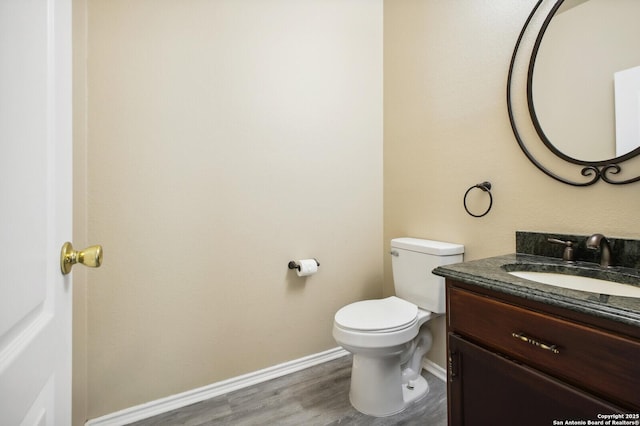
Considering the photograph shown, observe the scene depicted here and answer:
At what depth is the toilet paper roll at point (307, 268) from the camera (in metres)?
1.76

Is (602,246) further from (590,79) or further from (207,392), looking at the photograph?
(207,392)

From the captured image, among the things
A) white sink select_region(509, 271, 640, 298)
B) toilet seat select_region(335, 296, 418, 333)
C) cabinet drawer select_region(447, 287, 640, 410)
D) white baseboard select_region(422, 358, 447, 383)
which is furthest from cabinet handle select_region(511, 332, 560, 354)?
white baseboard select_region(422, 358, 447, 383)

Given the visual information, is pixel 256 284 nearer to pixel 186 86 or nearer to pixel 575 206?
pixel 186 86

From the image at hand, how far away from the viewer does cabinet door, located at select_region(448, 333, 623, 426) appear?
73cm

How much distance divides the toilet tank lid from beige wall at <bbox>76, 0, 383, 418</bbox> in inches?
16.0

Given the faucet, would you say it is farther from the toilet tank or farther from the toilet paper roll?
the toilet paper roll

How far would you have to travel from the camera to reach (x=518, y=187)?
1.36 m

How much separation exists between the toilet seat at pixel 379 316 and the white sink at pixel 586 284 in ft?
1.82

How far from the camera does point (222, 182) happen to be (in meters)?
1.61

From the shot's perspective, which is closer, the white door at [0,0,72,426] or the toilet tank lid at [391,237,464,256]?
the white door at [0,0,72,426]

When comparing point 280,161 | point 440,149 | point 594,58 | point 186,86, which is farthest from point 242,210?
point 594,58

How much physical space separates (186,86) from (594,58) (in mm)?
1808

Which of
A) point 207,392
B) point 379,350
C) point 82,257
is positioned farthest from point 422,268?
point 82,257

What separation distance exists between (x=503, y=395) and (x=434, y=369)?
990 millimetres
